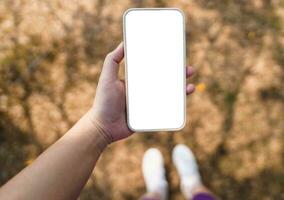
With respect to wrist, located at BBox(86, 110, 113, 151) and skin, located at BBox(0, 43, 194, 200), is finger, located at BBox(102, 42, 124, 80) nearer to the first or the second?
skin, located at BBox(0, 43, 194, 200)

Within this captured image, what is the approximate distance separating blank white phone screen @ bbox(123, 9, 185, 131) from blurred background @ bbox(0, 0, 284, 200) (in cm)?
70

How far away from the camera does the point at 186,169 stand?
3.10 m

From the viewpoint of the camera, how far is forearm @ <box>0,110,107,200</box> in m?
2.23

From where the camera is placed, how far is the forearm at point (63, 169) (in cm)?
223

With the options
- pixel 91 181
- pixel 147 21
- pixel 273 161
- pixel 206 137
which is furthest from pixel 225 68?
pixel 91 181

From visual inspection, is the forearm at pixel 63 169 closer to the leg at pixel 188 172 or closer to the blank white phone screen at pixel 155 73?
the blank white phone screen at pixel 155 73

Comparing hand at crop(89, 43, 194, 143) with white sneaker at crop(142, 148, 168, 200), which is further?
white sneaker at crop(142, 148, 168, 200)

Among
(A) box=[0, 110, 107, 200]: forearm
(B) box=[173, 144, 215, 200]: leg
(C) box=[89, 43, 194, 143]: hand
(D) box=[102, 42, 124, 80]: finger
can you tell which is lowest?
(B) box=[173, 144, 215, 200]: leg

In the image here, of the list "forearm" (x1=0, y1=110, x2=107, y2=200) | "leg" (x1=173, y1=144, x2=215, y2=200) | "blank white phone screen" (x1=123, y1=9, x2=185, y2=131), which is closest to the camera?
"forearm" (x1=0, y1=110, x2=107, y2=200)

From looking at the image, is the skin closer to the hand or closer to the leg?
the hand

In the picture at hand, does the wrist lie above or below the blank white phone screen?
below

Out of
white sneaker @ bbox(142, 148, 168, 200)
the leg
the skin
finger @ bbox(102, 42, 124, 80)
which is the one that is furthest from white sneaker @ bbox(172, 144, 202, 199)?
finger @ bbox(102, 42, 124, 80)

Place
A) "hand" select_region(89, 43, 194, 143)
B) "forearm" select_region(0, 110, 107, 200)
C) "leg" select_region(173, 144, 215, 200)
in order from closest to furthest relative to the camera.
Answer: "forearm" select_region(0, 110, 107, 200), "hand" select_region(89, 43, 194, 143), "leg" select_region(173, 144, 215, 200)

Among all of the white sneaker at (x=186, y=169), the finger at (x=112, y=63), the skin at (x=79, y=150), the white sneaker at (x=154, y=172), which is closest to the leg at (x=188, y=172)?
the white sneaker at (x=186, y=169)
